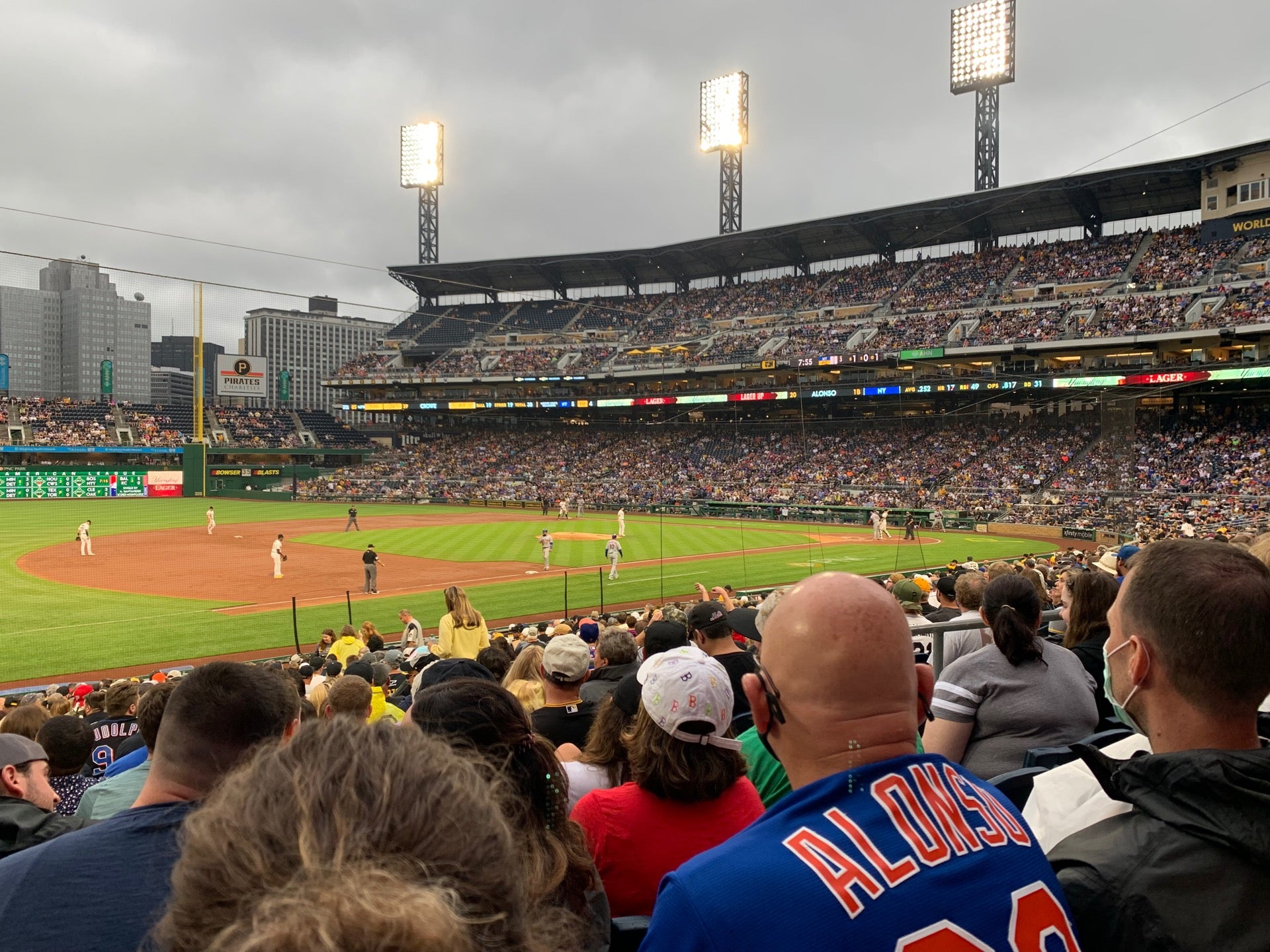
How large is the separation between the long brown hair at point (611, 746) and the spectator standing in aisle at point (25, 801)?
2138 mm

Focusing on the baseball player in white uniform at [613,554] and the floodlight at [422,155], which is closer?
the baseball player in white uniform at [613,554]

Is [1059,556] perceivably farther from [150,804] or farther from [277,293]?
[277,293]

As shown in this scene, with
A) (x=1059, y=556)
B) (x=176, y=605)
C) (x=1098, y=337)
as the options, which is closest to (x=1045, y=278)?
(x=1098, y=337)

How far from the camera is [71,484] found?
2352 inches

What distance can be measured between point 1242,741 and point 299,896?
97.2 inches

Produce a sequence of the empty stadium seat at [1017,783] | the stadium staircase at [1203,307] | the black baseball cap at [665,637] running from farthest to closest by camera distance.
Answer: the stadium staircase at [1203,307]
the black baseball cap at [665,637]
the empty stadium seat at [1017,783]

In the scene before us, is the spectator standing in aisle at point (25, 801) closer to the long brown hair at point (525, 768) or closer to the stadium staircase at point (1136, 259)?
the long brown hair at point (525, 768)

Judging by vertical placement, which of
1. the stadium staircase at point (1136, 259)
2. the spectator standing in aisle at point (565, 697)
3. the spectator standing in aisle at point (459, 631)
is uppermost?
the stadium staircase at point (1136, 259)

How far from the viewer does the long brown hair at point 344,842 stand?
107 cm

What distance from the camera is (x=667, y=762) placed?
3168 millimetres

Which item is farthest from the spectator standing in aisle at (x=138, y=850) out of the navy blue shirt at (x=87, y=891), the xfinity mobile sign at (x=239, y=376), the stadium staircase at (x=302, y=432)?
the stadium staircase at (x=302, y=432)

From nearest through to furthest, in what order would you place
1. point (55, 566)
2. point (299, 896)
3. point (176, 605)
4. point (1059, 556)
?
point (299, 896)
point (1059, 556)
point (176, 605)
point (55, 566)

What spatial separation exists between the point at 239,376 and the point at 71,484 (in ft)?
59.4

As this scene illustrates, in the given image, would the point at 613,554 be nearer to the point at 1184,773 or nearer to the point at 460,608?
the point at 460,608
